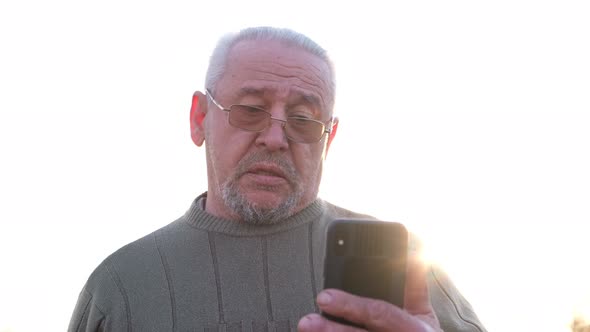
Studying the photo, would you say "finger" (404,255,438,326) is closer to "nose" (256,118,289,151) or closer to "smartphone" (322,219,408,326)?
"smartphone" (322,219,408,326)

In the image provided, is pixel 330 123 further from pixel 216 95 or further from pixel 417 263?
pixel 417 263

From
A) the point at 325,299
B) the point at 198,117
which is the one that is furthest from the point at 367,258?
the point at 198,117

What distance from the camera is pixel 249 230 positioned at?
3.18 m

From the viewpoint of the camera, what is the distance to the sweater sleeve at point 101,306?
9.64ft

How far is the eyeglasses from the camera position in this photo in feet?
10.3

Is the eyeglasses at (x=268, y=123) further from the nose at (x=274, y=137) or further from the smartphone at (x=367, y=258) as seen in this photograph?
the smartphone at (x=367, y=258)

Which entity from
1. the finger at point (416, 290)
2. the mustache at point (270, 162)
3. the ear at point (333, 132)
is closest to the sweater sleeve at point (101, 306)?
the mustache at point (270, 162)

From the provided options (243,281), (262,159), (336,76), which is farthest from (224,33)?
(243,281)

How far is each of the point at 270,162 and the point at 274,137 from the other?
12 cm

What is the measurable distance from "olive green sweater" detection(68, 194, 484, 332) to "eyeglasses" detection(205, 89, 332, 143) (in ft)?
1.28

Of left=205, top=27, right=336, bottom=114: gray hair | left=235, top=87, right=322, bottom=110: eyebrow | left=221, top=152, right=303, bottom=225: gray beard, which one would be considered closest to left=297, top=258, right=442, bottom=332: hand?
left=221, top=152, right=303, bottom=225: gray beard

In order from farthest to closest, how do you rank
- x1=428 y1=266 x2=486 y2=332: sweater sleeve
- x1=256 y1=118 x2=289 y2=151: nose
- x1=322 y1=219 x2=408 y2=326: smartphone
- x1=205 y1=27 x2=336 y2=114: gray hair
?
x1=205 y1=27 x2=336 y2=114: gray hair
x1=256 y1=118 x2=289 y2=151: nose
x1=428 y1=266 x2=486 y2=332: sweater sleeve
x1=322 y1=219 x2=408 y2=326: smartphone

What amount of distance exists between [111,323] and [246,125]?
112 centimetres

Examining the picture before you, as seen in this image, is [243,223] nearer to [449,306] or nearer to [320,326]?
[449,306]
